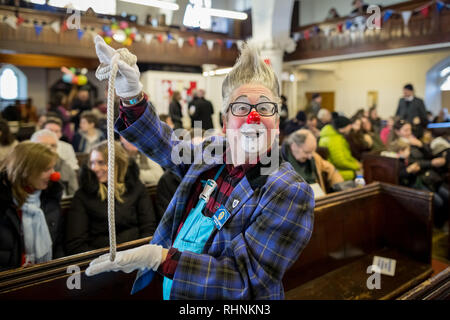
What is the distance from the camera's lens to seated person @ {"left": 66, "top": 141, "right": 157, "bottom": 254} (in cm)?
210

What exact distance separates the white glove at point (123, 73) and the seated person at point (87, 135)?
3.75m

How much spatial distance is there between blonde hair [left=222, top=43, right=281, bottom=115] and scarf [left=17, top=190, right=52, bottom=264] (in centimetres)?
139

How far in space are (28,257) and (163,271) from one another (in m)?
1.30

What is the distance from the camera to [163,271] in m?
0.95

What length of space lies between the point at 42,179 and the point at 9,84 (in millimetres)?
12239

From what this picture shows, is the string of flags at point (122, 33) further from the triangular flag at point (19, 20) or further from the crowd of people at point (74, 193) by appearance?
the crowd of people at point (74, 193)

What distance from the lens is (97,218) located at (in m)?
2.13

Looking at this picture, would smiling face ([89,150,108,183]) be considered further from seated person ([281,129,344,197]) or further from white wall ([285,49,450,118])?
white wall ([285,49,450,118])

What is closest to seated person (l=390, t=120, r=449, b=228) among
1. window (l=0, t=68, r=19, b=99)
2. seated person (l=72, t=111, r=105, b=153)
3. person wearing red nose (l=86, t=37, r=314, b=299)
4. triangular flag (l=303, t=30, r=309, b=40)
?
person wearing red nose (l=86, t=37, r=314, b=299)

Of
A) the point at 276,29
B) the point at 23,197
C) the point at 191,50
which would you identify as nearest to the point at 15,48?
the point at 191,50

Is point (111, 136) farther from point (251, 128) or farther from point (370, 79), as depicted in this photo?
point (370, 79)

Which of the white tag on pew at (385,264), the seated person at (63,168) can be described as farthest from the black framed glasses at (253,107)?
the seated person at (63,168)

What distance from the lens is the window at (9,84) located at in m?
11.9

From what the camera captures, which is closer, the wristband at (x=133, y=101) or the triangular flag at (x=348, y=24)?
the wristband at (x=133, y=101)
